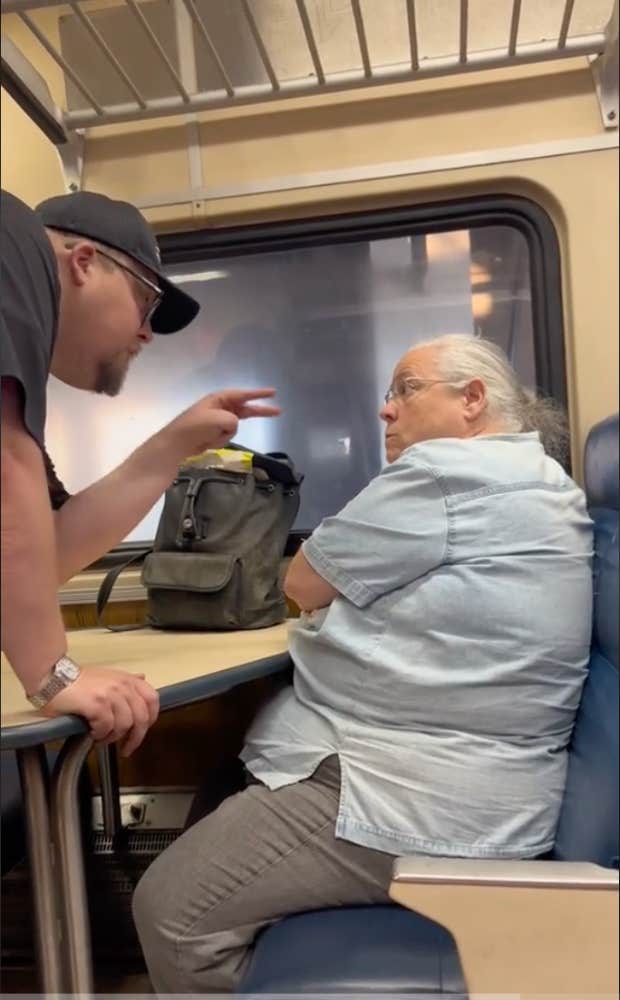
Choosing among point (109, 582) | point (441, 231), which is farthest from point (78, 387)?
point (441, 231)

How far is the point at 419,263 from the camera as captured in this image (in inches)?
27.0

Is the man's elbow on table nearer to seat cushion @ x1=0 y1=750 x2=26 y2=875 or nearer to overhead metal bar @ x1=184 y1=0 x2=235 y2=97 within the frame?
seat cushion @ x1=0 y1=750 x2=26 y2=875

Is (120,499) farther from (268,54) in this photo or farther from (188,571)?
(268,54)

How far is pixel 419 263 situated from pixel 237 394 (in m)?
0.25

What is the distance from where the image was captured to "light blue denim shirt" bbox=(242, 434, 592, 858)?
667 millimetres

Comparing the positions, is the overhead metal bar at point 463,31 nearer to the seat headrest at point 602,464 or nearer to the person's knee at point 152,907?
the seat headrest at point 602,464

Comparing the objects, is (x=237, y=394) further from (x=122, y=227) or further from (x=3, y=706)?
(x=3, y=706)

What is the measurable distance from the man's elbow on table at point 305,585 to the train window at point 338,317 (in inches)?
1.4

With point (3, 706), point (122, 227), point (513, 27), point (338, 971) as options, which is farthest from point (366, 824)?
point (513, 27)

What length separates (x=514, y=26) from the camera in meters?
0.61

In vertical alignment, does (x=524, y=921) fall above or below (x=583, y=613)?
below

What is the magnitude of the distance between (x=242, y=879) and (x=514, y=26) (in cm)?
72

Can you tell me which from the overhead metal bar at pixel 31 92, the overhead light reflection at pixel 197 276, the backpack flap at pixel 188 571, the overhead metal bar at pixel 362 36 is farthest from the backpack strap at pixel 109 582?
the overhead metal bar at pixel 362 36

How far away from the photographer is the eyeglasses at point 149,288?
0.55 m
